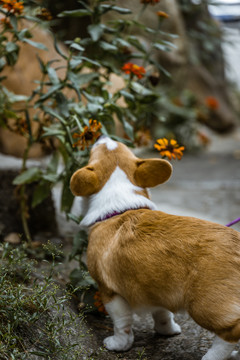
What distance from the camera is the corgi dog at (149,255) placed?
4.82ft

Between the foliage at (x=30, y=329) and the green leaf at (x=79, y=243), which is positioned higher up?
the foliage at (x=30, y=329)

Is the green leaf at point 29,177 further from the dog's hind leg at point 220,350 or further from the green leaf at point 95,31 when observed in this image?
the dog's hind leg at point 220,350

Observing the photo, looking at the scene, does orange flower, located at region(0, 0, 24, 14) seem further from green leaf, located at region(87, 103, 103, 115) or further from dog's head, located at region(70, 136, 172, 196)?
dog's head, located at region(70, 136, 172, 196)

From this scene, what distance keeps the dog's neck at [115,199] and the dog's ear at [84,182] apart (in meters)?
0.04

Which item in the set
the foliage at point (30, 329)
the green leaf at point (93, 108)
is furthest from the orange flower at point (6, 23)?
the foliage at point (30, 329)

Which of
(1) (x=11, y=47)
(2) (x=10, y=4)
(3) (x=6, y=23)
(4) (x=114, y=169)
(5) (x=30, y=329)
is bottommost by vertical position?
(5) (x=30, y=329)

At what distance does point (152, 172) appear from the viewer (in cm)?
184

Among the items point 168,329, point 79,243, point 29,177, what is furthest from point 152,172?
point 29,177

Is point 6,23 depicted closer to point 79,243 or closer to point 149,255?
point 79,243

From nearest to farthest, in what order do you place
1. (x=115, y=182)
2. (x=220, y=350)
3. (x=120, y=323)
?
(x=220, y=350)
(x=120, y=323)
(x=115, y=182)

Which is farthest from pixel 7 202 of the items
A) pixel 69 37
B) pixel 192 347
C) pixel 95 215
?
pixel 69 37

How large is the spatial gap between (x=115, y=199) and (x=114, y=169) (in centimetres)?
14

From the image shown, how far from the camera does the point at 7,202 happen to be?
296 centimetres

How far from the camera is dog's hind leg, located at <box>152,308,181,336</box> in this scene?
6.17 ft
